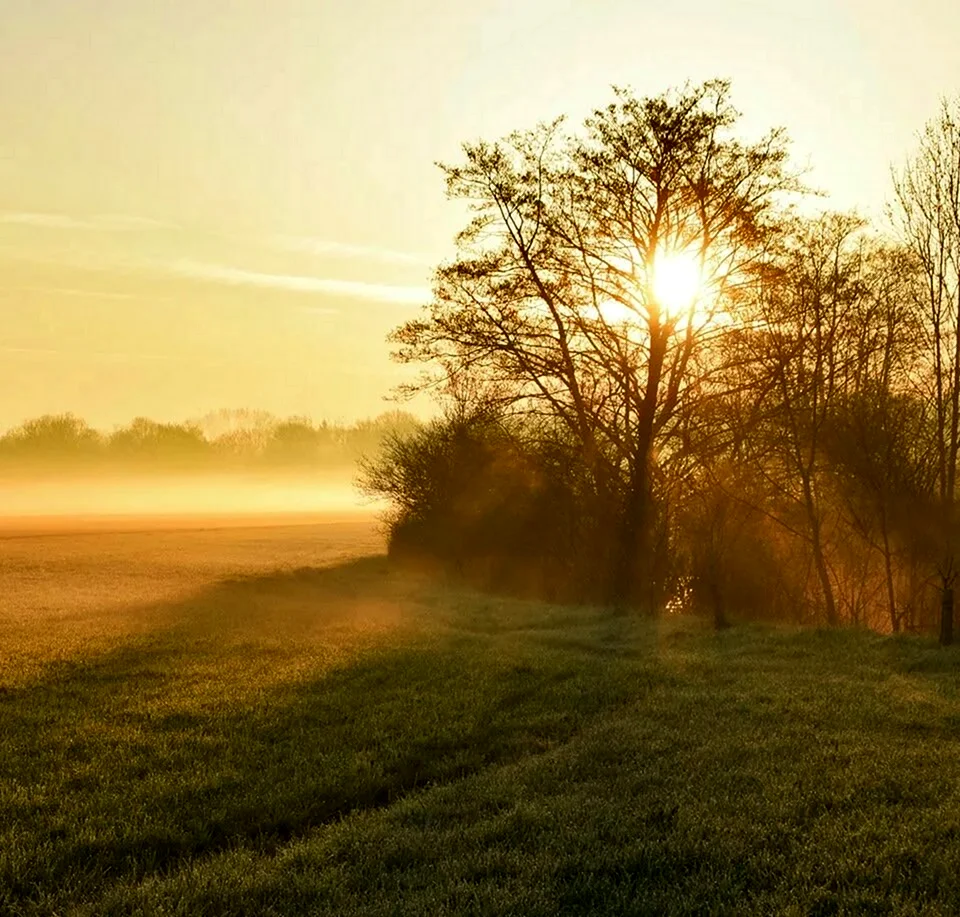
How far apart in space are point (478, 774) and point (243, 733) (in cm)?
369

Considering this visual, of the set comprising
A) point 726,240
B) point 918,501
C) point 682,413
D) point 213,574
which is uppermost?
point 726,240

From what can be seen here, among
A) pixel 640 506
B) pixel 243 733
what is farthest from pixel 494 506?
pixel 243 733

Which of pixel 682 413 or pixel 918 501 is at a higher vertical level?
pixel 682 413

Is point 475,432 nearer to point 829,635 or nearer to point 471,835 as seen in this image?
point 829,635

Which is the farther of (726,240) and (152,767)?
(726,240)

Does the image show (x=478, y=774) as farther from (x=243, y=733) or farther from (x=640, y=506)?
(x=640, y=506)

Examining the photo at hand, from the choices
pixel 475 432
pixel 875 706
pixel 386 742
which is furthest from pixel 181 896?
pixel 475 432

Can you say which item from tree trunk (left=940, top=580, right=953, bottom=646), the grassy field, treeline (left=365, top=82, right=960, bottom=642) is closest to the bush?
treeline (left=365, top=82, right=960, bottom=642)

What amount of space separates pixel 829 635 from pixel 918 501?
9499 mm

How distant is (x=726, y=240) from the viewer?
27.5m

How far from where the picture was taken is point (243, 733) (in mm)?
12758

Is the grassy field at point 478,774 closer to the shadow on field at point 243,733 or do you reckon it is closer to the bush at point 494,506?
the shadow on field at point 243,733

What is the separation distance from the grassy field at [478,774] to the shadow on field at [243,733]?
0.16 feet

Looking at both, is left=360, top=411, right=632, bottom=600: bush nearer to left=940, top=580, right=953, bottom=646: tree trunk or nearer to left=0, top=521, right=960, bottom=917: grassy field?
left=0, top=521, right=960, bottom=917: grassy field
